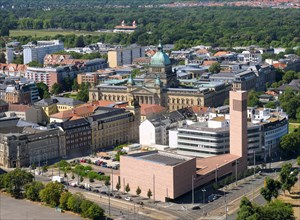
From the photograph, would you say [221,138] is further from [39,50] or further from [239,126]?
[39,50]

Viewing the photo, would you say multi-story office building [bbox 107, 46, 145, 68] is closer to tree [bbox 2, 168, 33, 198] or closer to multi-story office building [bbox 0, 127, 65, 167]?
multi-story office building [bbox 0, 127, 65, 167]

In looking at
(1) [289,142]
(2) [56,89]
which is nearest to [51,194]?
(1) [289,142]

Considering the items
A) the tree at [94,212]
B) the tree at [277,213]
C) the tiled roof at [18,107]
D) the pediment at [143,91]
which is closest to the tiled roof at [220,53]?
the pediment at [143,91]

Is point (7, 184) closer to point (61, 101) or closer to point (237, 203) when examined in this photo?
point (237, 203)

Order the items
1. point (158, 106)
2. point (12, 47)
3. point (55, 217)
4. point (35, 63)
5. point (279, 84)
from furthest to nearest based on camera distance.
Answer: point (12, 47) → point (35, 63) → point (279, 84) → point (158, 106) → point (55, 217)

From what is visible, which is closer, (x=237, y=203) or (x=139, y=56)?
(x=237, y=203)

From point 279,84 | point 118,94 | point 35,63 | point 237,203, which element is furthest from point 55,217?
point 35,63

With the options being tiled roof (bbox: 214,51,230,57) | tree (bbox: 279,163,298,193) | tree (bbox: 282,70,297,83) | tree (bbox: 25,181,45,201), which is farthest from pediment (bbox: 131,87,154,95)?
tiled roof (bbox: 214,51,230,57)

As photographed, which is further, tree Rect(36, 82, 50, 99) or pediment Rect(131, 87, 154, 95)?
tree Rect(36, 82, 50, 99)
